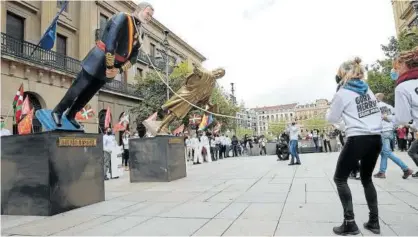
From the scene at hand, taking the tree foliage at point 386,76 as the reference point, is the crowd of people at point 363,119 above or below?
below

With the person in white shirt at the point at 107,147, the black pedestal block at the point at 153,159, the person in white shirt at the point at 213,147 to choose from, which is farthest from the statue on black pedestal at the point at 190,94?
the person in white shirt at the point at 213,147

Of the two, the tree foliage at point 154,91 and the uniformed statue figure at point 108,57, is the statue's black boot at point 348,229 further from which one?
the tree foliage at point 154,91

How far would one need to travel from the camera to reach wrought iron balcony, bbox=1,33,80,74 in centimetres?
1683

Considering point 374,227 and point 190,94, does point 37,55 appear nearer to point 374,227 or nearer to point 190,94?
point 190,94

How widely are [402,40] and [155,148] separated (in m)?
25.3

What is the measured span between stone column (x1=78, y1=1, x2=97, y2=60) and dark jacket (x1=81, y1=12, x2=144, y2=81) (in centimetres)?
1895

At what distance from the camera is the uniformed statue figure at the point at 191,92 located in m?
8.85

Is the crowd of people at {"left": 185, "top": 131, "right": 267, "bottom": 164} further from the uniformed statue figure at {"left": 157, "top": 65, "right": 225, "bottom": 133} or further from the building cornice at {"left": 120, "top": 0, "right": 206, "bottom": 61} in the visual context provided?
the building cornice at {"left": 120, "top": 0, "right": 206, "bottom": 61}

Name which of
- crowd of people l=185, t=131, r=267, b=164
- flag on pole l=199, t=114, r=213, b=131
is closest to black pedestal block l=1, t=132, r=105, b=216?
flag on pole l=199, t=114, r=213, b=131

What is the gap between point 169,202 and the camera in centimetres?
516

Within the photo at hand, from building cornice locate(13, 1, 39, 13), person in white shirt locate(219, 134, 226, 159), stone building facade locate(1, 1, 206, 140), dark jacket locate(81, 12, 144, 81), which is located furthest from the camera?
person in white shirt locate(219, 134, 226, 159)

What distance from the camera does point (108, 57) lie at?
5043 millimetres

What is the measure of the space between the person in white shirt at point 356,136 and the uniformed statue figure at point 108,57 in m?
3.57

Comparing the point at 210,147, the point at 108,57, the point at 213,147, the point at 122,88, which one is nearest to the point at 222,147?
the point at 213,147
